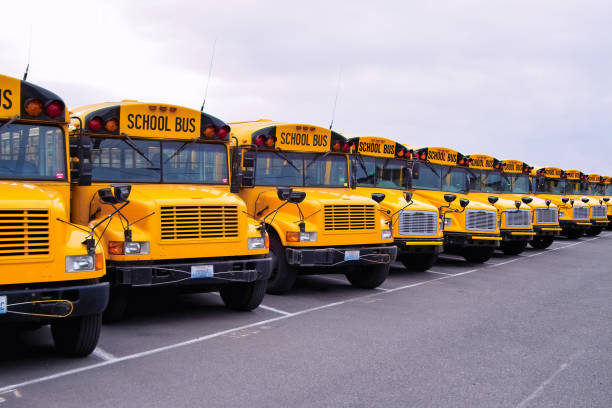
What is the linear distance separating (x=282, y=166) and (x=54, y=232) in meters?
4.75

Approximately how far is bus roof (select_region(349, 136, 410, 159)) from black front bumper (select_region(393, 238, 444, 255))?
1.94 metres

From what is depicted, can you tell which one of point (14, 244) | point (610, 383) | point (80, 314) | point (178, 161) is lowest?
point (610, 383)

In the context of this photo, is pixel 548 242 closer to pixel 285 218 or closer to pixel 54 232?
pixel 285 218

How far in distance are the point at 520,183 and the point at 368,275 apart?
32.5ft

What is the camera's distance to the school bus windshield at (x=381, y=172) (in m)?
12.2

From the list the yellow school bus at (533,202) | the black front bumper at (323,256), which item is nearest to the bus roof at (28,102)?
the black front bumper at (323,256)

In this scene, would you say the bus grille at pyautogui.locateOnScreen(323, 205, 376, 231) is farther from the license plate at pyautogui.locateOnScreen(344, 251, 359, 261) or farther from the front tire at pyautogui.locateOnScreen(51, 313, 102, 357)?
the front tire at pyautogui.locateOnScreen(51, 313, 102, 357)

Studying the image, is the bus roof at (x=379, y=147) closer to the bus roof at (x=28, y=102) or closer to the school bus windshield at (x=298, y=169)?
the school bus windshield at (x=298, y=169)

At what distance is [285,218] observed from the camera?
Result: 875cm

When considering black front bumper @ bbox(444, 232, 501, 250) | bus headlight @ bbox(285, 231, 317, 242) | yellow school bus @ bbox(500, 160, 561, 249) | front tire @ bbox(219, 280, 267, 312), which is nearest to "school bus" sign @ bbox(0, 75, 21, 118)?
front tire @ bbox(219, 280, 267, 312)

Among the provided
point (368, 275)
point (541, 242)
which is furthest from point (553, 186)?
point (368, 275)

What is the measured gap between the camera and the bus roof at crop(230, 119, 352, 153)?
30.1 feet

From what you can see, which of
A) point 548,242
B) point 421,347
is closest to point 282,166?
point 421,347

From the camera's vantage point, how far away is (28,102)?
5859 millimetres
